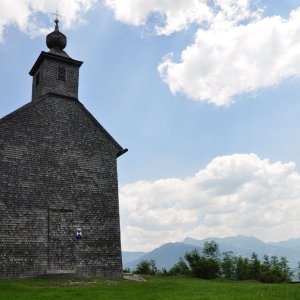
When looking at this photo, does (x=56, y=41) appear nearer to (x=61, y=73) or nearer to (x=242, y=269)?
(x=61, y=73)

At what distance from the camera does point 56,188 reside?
953 inches

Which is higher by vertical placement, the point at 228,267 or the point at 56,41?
the point at 56,41

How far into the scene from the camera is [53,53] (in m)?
28.3

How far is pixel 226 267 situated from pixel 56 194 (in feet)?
47.1

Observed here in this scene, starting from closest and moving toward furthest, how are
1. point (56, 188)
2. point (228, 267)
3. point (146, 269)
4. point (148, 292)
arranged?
point (148, 292) → point (56, 188) → point (228, 267) → point (146, 269)

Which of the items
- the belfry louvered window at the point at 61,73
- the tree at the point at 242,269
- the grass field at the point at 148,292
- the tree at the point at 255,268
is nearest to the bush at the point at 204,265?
the tree at the point at 242,269

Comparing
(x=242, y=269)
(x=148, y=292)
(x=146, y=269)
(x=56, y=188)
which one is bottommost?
(x=148, y=292)

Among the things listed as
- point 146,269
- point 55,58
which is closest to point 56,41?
point 55,58

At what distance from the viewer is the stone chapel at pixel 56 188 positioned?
73.4 feet

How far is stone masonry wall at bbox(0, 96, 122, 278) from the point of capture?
22328mm

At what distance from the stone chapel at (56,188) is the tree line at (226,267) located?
705 centimetres

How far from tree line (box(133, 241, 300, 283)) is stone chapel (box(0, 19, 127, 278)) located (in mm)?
7050

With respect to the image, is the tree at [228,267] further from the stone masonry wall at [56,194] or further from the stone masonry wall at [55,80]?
the stone masonry wall at [55,80]

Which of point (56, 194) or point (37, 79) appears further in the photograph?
point (37, 79)
